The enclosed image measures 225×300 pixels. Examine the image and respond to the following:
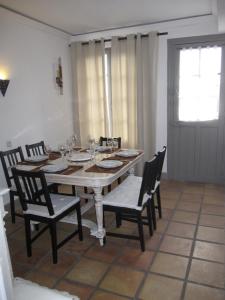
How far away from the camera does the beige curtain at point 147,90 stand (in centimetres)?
404

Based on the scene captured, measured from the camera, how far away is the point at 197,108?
411cm

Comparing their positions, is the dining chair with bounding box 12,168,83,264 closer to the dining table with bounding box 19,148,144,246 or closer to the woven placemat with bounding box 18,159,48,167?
the dining table with bounding box 19,148,144,246

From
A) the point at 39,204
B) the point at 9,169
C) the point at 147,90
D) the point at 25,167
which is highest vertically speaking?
the point at 147,90

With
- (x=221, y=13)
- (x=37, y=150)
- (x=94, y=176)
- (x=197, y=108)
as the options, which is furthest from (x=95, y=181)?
(x=197, y=108)

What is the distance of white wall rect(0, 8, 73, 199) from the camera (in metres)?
3.36

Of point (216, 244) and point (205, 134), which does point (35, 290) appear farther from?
point (205, 134)

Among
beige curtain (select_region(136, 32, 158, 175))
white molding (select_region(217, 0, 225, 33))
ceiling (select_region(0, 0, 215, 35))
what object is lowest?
beige curtain (select_region(136, 32, 158, 175))

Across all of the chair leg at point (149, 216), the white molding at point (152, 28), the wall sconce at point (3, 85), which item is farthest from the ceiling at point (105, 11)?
the chair leg at point (149, 216)

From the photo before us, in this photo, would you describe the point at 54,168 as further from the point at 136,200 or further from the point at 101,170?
the point at 136,200

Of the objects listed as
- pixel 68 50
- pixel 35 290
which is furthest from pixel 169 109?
pixel 35 290

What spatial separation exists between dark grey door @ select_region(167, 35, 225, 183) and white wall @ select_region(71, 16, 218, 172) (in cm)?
9

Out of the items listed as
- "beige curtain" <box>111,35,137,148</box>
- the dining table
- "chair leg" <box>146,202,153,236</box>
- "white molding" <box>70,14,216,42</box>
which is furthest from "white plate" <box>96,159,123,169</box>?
"white molding" <box>70,14,216,42</box>

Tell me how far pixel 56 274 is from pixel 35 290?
71 cm

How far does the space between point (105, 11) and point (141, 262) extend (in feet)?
10.2
